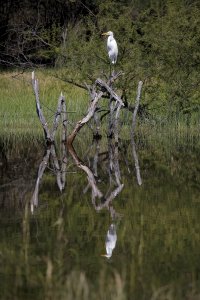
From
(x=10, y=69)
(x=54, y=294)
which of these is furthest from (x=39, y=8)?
(x=54, y=294)

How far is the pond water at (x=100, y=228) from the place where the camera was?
5.74 meters

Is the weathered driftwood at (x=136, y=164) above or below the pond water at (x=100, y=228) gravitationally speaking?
above

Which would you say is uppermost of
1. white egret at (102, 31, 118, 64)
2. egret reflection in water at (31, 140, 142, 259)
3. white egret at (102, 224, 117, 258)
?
white egret at (102, 31, 118, 64)

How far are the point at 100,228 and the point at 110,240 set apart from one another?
0.60 m

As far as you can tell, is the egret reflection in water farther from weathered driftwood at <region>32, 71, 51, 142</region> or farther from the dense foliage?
the dense foliage

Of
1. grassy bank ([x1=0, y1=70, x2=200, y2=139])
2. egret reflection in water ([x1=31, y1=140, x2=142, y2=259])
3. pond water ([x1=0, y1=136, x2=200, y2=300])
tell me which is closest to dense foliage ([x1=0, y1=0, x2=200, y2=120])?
grassy bank ([x1=0, y1=70, x2=200, y2=139])

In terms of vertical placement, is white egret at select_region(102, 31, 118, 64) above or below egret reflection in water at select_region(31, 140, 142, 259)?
above

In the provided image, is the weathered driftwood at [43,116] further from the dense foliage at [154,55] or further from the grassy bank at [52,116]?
the dense foliage at [154,55]

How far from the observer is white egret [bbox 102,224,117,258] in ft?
21.9

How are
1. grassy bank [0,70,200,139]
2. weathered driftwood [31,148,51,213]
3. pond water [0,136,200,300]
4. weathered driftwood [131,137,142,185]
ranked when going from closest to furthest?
pond water [0,136,200,300], weathered driftwood [31,148,51,213], weathered driftwood [131,137,142,185], grassy bank [0,70,200,139]

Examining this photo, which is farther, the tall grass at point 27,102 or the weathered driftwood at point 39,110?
the tall grass at point 27,102

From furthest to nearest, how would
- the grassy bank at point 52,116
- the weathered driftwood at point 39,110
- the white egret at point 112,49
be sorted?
the grassy bank at point 52,116, the white egret at point 112,49, the weathered driftwood at point 39,110

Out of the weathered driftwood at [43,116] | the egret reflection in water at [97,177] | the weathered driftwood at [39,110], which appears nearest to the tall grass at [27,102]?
the weathered driftwood at [43,116]

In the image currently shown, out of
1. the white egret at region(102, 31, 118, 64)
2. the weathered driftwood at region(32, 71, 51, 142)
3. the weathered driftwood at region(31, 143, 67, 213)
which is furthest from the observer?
the white egret at region(102, 31, 118, 64)
